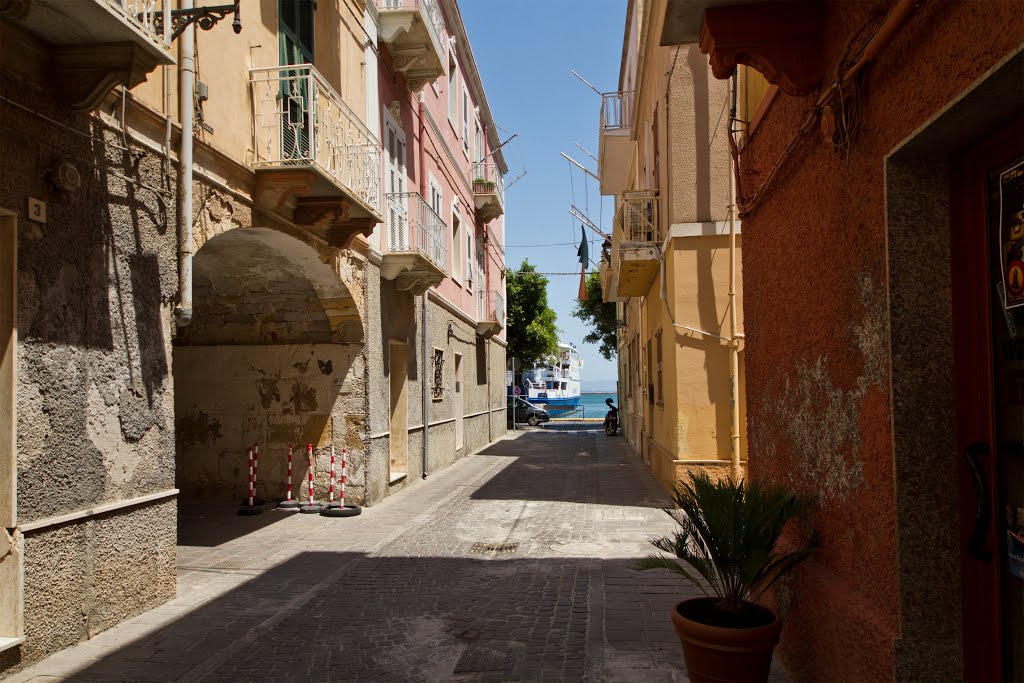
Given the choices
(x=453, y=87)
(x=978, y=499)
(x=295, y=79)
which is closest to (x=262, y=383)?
(x=295, y=79)

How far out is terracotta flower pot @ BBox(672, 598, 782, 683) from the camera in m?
3.71

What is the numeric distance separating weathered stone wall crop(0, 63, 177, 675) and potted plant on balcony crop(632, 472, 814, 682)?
3.73 meters

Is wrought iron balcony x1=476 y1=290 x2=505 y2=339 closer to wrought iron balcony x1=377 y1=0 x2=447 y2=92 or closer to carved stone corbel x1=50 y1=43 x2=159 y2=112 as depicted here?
wrought iron balcony x1=377 y1=0 x2=447 y2=92

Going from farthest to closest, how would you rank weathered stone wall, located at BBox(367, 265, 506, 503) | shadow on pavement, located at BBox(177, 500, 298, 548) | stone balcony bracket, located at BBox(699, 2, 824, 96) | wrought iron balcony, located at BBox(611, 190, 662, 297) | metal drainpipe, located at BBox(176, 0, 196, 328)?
wrought iron balcony, located at BBox(611, 190, 662, 297) → weathered stone wall, located at BBox(367, 265, 506, 503) → shadow on pavement, located at BBox(177, 500, 298, 548) → metal drainpipe, located at BBox(176, 0, 196, 328) → stone balcony bracket, located at BBox(699, 2, 824, 96)

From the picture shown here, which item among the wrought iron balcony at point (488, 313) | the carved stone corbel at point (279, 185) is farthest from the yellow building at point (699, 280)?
the wrought iron balcony at point (488, 313)

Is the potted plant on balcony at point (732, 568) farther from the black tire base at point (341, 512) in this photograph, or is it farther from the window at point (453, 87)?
the window at point (453, 87)

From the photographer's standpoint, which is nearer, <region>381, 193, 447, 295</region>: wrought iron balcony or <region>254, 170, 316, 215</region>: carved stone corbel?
<region>254, 170, 316, 215</region>: carved stone corbel

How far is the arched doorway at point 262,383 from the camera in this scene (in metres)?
10.9

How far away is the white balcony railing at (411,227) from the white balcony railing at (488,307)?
8.88 metres

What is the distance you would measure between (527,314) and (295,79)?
28.9 metres

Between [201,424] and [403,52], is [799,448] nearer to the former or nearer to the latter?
[201,424]

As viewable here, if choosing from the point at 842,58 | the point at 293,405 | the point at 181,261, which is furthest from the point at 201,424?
the point at 842,58

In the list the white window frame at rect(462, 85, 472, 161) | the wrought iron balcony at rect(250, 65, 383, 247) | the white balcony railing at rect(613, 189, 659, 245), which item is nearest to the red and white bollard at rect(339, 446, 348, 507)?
the wrought iron balcony at rect(250, 65, 383, 247)

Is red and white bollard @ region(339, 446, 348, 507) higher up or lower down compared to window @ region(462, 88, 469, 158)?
lower down
